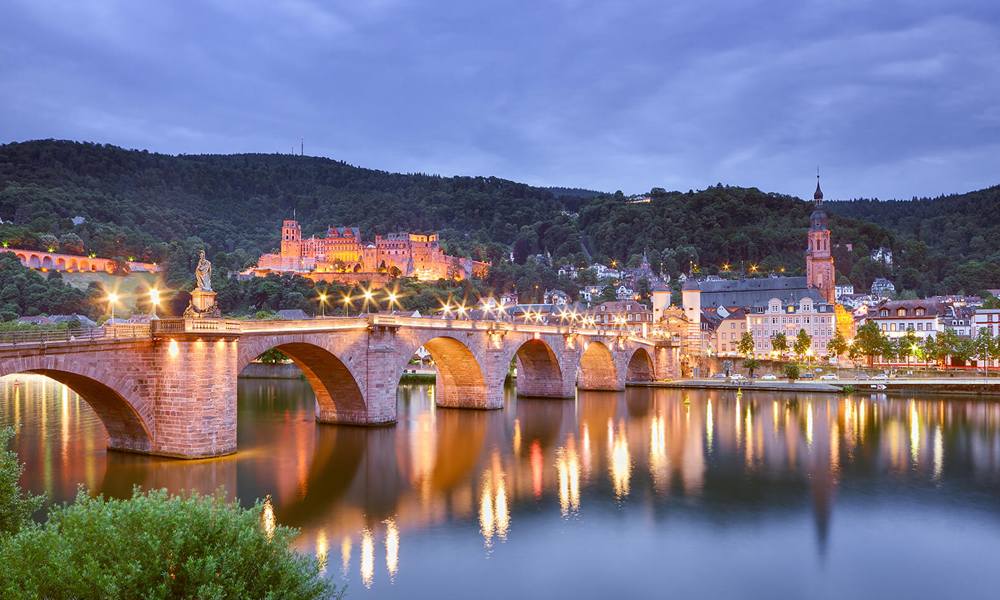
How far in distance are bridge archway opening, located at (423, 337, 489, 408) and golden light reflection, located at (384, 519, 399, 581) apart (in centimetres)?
2213

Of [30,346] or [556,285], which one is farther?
[556,285]

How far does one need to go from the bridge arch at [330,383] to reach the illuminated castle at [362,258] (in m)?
105

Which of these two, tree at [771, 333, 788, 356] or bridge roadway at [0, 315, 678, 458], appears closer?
bridge roadway at [0, 315, 678, 458]

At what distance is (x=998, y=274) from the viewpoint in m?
120

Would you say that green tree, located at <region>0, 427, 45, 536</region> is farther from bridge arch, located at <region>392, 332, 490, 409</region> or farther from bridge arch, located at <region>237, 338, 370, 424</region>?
bridge arch, located at <region>392, 332, 490, 409</region>

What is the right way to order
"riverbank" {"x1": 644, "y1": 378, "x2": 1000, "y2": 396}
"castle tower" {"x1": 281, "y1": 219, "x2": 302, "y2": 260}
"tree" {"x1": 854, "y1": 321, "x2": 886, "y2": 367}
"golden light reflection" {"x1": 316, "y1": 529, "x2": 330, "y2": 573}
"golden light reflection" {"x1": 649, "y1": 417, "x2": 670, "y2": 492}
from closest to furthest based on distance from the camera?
"golden light reflection" {"x1": 316, "y1": 529, "x2": 330, "y2": 573} < "golden light reflection" {"x1": 649, "y1": 417, "x2": 670, "y2": 492} < "riverbank" {"x1": 644, "y1": 378, "x2": 1000, "y2": 396} < "tree" {"x1": 854, "y1": 321, "x2": 886, "y2": 367} < "castle tower" {"x1": 281, "y1": 219, "x2": 302, "y2": 260}

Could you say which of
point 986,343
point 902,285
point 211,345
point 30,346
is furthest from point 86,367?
point 902,285

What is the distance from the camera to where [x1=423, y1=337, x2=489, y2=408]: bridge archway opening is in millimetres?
42719

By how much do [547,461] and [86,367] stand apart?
17.4 meters

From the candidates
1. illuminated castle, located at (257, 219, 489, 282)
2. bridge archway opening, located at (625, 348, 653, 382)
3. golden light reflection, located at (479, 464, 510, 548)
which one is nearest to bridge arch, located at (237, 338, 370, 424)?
golden light reflection, located at (479, 464, 510, 548)

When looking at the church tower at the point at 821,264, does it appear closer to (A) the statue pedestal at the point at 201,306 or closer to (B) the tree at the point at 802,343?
(B) the tree at the point at 802,343

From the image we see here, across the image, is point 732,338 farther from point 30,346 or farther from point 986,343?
point 30,346

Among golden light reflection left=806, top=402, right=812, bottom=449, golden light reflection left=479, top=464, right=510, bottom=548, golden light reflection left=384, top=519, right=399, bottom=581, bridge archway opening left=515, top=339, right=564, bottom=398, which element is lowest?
golden light reflection left=806, top=402, right=812, bottom=449

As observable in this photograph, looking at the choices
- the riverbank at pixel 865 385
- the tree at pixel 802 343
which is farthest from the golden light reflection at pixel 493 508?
the tree at pixel 802 343
